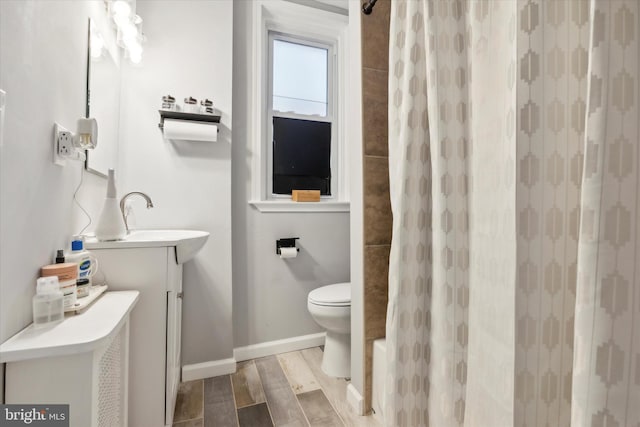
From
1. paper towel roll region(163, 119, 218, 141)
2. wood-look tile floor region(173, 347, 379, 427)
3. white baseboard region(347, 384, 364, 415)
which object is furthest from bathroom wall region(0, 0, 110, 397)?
white baseboard region(347, 384, 364, 415)

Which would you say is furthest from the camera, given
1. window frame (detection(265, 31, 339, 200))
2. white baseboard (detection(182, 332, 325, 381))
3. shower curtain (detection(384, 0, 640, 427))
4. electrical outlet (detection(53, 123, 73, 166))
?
window frame (detection(265, 31, 339, 200))

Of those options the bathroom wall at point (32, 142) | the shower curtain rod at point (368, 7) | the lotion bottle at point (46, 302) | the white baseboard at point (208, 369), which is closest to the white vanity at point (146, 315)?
the bathroom wall at point (32, 142)

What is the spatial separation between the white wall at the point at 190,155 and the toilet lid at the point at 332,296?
1.78 feet

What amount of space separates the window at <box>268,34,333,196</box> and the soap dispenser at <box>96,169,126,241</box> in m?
1.04

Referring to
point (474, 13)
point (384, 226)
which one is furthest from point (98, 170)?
point (474, 13)

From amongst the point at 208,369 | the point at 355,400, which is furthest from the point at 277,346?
the point at 355,400

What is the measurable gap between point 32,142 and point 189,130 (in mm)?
828

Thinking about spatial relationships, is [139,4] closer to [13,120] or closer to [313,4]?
[313,4]

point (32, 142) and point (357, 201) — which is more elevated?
point (32, 142)

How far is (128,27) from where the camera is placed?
1427 millimetres

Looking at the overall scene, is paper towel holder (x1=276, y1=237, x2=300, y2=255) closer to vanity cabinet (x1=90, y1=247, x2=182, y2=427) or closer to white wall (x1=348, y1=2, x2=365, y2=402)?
white wall (x1=348, y1=2, x2=365, y2=402)

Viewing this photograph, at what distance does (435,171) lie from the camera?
2.65 ft

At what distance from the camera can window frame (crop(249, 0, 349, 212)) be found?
1905 millimetres

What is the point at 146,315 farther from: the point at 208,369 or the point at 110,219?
the point at 208,369
